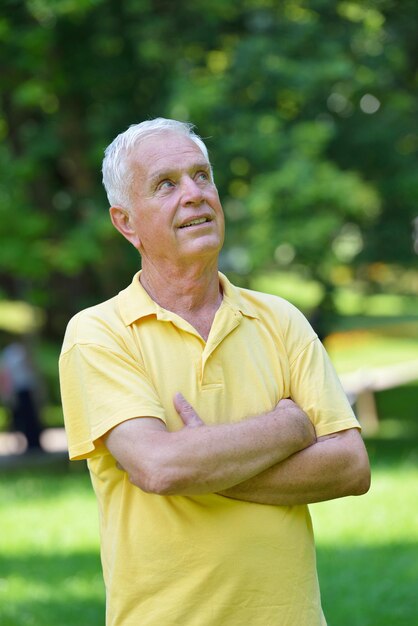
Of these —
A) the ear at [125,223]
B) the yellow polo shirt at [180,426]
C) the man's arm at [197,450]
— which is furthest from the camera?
the ear at [125,223]

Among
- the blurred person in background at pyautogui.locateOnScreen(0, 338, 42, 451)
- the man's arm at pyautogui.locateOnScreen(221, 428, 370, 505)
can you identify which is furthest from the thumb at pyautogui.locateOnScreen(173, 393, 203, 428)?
the blurred person in background at pyautogui.locateOnScreen(0, 338, 42, 451)

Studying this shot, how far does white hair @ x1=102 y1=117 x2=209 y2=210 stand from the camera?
8.53 ft

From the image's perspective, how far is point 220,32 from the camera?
1199 cm

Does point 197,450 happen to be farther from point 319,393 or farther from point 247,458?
point 319,393

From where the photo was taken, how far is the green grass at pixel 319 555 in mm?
6032

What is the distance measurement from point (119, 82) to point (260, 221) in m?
2.71

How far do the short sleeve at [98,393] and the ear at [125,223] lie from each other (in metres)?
0.31

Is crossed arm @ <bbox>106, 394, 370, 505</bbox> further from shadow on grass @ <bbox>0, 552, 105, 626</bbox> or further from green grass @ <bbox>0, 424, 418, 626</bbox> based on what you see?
shadow on grass @ <bbox>0, 552, 105, 626</bbox>

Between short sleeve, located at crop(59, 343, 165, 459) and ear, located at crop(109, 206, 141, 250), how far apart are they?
0.31 m

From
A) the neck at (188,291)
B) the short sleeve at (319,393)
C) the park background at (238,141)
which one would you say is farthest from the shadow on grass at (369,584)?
the neck at (188,291)

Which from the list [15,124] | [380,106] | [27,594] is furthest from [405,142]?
[27,594]

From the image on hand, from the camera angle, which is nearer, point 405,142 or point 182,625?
point 182,625

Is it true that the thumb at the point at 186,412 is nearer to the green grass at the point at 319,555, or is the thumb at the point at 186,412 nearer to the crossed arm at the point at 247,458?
the crossed arm at the point at 247,458

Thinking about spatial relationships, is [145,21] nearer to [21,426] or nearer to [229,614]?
[21,426]
